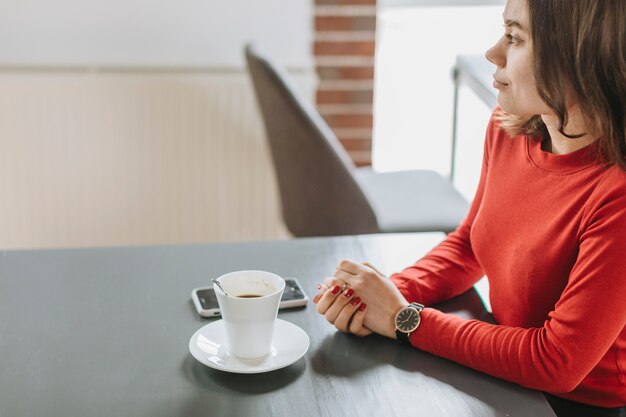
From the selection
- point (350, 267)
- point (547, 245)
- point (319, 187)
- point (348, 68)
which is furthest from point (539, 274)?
point (348, 68)

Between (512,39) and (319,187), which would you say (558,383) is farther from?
(319,187)

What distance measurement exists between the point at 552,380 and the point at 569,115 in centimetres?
35

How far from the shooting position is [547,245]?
1.15 meters

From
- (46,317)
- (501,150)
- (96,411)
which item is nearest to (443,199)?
(501,150)

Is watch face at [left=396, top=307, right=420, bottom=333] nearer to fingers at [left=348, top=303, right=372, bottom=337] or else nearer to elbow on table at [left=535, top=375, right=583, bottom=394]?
fingers at [left=348, top=303, right=372, bottom=337]

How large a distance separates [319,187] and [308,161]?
7 cm

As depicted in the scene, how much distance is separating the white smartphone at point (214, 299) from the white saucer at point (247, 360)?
0.14 feet

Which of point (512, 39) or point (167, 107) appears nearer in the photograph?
point (512, 39)

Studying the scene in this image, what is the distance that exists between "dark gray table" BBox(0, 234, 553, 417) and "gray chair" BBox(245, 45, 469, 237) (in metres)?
0.83

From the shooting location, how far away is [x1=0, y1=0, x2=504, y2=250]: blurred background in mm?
Result: 2697

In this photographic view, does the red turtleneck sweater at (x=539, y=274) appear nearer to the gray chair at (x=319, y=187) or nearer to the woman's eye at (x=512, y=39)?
the woman's eye at (x=512, y=39)

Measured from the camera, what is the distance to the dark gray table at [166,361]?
0.97 metres

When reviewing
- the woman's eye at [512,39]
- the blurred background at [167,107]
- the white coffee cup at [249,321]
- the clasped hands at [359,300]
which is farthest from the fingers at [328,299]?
the blurred background at [167,107]

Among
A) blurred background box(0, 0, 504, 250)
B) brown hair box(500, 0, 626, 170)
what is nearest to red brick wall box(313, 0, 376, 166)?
blurred background box(0, 0, 504, 250)
